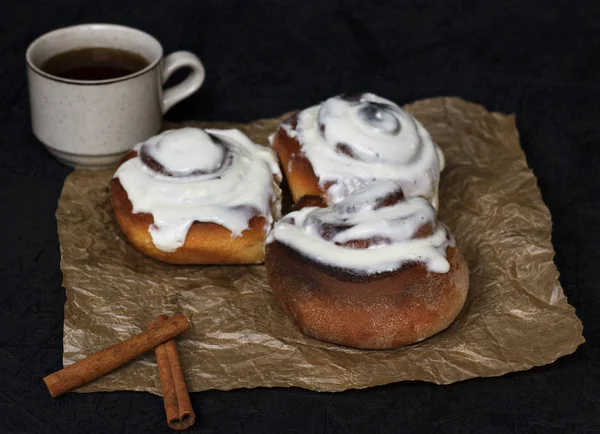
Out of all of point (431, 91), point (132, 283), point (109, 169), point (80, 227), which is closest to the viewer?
point (132, 283)

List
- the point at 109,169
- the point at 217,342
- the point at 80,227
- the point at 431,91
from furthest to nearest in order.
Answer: the point at 431,91
the point at 109,169
the point at 80,227
the point at 217,342

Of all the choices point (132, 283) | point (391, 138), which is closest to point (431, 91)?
point (391, 138)

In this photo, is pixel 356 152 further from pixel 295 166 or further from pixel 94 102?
pixel 94 102

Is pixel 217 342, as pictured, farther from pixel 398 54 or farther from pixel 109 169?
pixel 398 54

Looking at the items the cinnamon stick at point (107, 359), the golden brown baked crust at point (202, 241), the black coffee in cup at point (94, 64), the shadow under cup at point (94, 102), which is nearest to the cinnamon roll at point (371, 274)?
the golden brown baked crust at point (202, 241)

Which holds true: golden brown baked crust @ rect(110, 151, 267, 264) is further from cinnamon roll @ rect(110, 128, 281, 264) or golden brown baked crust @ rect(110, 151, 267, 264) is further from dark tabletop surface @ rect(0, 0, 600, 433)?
dark tabletop surface @ rect(0, 0, 600, 433)

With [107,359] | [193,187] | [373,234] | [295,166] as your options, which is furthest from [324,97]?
[107,359]

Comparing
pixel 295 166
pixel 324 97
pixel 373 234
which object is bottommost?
pixel 324 97
